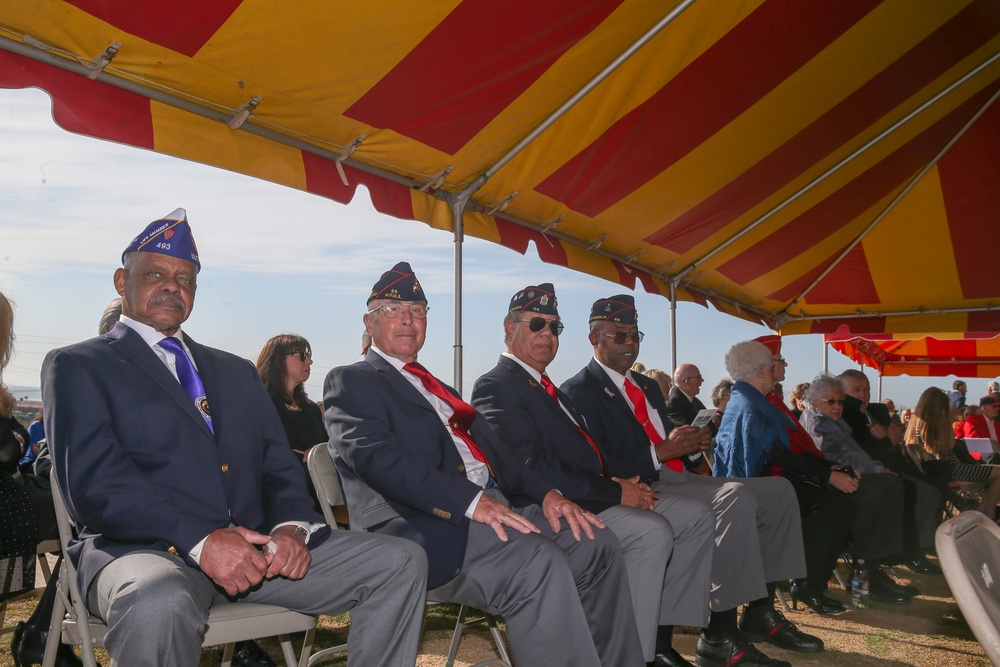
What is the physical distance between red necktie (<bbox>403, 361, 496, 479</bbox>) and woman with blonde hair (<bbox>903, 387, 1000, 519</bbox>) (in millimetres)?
5534

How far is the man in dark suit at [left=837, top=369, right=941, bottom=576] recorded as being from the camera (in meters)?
5.93

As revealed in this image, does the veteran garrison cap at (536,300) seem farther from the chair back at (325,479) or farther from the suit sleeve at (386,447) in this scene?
the chair back at (325,479)

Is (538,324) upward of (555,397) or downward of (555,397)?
upward

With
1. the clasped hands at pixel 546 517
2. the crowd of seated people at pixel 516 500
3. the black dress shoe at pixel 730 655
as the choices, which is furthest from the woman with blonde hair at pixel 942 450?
the clasped hands at pixel 546 517

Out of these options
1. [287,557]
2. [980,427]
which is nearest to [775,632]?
[287,557]

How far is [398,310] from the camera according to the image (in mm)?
3252

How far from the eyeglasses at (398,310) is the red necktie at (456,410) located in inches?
7.8

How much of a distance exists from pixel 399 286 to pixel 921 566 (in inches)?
202

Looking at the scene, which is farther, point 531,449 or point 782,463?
point 782,463

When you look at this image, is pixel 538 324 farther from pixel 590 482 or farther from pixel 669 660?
pixel 669 660

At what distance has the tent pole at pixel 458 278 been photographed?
4441mm

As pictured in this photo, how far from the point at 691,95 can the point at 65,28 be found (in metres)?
3.57

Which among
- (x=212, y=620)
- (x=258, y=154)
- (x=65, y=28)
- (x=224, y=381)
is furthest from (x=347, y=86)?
(x=212, y=620)

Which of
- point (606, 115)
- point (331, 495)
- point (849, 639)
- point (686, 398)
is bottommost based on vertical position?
point (849, 639)
